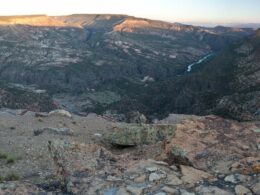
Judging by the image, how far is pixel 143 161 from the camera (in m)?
15.5

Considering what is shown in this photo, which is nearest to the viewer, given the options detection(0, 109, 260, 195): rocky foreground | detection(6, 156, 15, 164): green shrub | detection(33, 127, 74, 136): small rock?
detection(0, 109, 260, 195): rocky foreground

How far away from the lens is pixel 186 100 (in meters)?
118

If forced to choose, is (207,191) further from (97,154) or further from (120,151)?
(120,151)

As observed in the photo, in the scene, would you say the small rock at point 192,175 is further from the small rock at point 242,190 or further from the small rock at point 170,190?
the small rock at point 242,190

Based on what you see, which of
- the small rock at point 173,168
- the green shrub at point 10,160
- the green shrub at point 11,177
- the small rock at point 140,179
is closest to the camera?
the small rock at point 140,179

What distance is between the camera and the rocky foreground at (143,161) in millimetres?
13828

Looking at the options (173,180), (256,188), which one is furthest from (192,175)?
(256,188)

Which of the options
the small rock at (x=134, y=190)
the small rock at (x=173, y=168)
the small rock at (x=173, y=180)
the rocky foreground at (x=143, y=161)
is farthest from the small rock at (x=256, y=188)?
the small rock at (x=134, y=190)

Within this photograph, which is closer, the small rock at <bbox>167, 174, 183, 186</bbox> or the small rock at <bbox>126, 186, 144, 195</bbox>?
the small rock at <bbox>126, 186, 144, 195</bbox>

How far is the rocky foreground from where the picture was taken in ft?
45.4

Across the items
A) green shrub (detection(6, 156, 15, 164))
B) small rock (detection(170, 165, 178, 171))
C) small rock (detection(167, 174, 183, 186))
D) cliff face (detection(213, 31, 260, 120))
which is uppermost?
small rock (detection(170, 165, 178, 171))

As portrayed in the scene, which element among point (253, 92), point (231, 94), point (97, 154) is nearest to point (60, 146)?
point (97, 154)

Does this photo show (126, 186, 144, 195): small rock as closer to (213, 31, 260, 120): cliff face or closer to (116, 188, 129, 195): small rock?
(116, 188, 129, 195): small rock

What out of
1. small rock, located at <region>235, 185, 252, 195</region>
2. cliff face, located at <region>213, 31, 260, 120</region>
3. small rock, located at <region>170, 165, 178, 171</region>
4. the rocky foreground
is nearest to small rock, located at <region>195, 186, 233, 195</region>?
the rocky foreground
